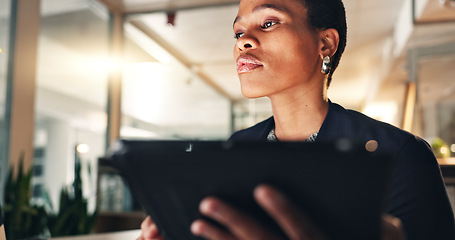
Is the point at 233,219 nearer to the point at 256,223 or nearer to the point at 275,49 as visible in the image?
the point at 256,223

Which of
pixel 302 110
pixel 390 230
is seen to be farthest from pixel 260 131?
pixel 390 230

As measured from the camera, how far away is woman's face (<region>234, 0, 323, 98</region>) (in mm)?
780

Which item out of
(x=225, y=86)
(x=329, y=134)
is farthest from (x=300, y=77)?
(x=225, y=86)

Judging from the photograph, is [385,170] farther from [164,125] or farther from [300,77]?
[164,125]

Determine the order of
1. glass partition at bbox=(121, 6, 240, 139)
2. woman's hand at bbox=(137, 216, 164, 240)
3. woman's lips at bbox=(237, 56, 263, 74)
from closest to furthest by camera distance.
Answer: woman's hand at bbox=(137, 216, 164, 240) < woman's lips at bbox=(237, 56, 263, 74) < glass partition at bbox=(121, 6, 240, 139)

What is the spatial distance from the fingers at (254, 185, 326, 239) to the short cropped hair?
0.55 meters

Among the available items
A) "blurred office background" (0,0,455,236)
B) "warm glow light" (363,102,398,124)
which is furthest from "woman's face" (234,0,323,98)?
"warm glow light" (363,102,398,124)

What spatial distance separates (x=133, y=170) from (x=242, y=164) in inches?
4.7

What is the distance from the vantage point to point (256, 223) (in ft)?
1.27

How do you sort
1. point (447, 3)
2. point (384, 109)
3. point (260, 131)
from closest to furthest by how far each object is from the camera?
point (260, 131)
point (447, 3)
point (384, 109)

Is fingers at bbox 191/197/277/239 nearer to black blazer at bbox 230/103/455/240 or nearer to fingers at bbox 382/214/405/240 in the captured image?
fingers at bbox 382/214/405/240

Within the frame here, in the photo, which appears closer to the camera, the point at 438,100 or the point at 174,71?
the point at 174,71

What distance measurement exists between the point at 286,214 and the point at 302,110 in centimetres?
49

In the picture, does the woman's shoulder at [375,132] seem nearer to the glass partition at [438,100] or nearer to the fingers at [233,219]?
the fingers at [233,219]
